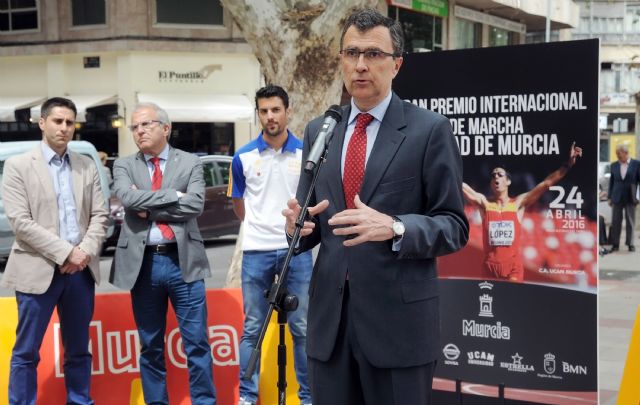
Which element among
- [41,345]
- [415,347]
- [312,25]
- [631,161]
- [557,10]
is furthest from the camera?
[557,10]

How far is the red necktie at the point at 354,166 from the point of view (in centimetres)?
318

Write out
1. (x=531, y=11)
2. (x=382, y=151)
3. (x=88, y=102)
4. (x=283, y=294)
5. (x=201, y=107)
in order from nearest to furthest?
(x=382, y=151) → (x=283, y=294) → (x=201, y=107) → (x=88, y=102) → (x=531, y=11)

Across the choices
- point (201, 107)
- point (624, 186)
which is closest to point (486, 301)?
point (624, 186)

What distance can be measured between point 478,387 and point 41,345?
2.84 metres

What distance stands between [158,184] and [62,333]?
1116 mm

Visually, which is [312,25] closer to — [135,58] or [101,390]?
[101,390]

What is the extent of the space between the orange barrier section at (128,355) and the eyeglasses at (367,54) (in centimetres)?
A: 310

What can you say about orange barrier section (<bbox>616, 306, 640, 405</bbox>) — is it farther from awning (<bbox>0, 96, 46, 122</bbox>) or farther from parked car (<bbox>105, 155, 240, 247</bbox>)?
awning (<bbox>0, 96, 46, 122</bbox>)

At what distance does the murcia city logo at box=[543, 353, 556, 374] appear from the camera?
4.96m

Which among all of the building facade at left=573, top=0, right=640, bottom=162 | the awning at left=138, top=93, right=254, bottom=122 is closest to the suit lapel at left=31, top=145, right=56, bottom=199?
the awning at left=138, top=93, right=254, bottom=122

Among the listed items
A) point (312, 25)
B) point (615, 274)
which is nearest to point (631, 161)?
point (615, 274)

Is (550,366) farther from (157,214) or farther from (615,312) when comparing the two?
(615,312)

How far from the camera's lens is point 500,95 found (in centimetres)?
504

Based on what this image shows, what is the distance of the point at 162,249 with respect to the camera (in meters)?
5.45
